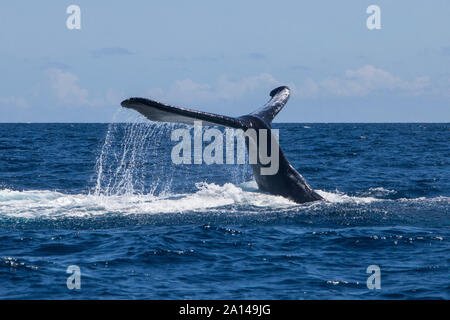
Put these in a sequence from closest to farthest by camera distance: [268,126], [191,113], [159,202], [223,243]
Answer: [223,243]
[191,113]
[268,126]
[159,202]

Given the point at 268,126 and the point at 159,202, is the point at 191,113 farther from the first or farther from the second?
the point at 159,202

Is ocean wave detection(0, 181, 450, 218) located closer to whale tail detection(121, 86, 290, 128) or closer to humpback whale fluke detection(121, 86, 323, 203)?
humpback whale fluke detection(121, 86, 323, 203)

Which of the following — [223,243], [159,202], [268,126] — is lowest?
[223,243]

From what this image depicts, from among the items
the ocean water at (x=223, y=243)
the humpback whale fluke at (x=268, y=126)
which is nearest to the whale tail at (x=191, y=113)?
the humpback whale fluke at (x=268, y=126)

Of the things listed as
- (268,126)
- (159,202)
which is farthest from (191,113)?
(159,202)

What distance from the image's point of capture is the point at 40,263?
9203mm

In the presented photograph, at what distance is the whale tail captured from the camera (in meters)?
10.5

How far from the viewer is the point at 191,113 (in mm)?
11648

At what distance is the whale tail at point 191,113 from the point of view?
10539 mm

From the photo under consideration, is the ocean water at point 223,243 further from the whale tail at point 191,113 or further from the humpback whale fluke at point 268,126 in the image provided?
the whale tail at point 191,113

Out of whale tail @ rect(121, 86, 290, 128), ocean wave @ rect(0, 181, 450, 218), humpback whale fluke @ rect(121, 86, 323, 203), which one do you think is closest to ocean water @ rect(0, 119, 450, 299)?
ocean wave @ rect(0, 181, 450, 218)

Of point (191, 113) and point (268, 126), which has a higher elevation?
point (191, 113)

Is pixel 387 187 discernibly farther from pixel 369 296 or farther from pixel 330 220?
pixel 369 296
